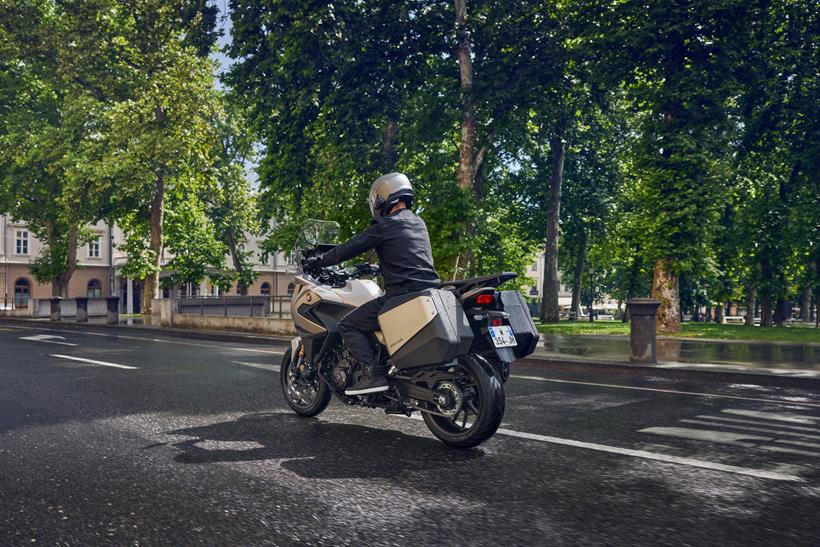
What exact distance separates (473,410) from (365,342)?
974mm

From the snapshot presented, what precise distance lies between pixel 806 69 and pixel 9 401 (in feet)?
65.1

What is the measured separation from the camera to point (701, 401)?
766cm

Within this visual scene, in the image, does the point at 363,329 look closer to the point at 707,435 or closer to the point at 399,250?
the point at 399,250

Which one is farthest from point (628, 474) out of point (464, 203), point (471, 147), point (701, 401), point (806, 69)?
point (806, 69)

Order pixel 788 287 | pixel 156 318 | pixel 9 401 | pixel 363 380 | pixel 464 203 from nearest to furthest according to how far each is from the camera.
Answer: pixel 363 380, pixel 9 401, pixel 464 203, pixel 156 318, pixel 788 287

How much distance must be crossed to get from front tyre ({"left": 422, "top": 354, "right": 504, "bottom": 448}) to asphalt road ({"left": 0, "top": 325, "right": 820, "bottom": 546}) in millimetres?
117

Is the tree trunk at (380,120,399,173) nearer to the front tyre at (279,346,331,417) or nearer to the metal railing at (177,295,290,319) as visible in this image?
the metal railing at (177,295,290,319)

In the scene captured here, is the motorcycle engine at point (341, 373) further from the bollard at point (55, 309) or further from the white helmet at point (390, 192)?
the bollard at point (55, 309)

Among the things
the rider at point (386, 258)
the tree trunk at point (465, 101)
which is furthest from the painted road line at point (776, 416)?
the tree trunk at point (465, 101)

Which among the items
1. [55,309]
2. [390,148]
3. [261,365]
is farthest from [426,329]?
[55,309]

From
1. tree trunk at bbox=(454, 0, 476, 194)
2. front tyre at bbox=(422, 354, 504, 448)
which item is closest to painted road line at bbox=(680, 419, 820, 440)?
front tyre at bbox=(422, 354, 504, 448)

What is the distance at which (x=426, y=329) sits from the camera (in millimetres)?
4910

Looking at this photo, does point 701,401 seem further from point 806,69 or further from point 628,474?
point 806,69

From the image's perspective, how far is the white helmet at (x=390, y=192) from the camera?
5.40 metres
